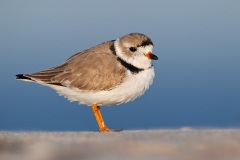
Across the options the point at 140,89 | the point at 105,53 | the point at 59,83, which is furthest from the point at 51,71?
the point at 140,89

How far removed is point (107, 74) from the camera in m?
7.78

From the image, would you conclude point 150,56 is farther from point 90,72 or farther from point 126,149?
point 126,149

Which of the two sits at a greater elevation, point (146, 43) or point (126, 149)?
point (146, 43)

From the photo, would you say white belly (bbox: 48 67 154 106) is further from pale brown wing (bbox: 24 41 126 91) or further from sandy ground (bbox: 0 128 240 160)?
sandy ground (bbox: 0 128 240 160)

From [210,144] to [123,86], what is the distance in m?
3.35

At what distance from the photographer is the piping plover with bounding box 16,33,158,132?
25.2 ft

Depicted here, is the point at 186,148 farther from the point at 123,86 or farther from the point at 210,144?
the point at 123,86

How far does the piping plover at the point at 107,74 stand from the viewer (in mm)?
7680

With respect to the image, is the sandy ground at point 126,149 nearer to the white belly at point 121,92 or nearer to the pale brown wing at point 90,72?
the white belly at point 121,92

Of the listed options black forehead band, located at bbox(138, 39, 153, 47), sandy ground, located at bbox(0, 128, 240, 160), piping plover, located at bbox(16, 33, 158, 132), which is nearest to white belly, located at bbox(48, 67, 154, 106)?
piping plover, located at bbox(16, 33, 158, 132)

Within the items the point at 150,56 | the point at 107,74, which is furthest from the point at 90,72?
the point at 150,56

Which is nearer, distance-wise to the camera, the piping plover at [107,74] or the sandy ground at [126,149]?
the sandy ground at [126,149]

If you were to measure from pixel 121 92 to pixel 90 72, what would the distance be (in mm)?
652

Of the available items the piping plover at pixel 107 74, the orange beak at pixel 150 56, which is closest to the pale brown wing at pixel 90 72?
the piping plover at pixel 107 74
